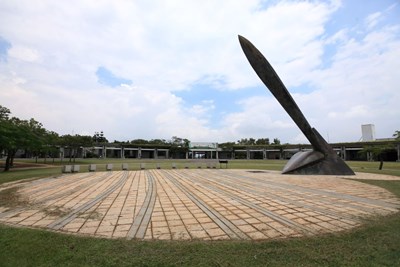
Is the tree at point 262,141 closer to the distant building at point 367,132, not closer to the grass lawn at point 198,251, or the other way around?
the distant building at point 367,132

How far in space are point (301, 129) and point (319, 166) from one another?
257 centimetres

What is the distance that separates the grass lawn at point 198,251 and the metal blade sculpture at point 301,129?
987 cm

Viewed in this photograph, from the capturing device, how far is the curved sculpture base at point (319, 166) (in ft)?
48.0

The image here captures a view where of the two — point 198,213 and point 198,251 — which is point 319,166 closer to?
point 198,213

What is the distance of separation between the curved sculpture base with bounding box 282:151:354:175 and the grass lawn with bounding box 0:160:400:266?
11.3 m

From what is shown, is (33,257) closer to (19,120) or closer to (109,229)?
(109,229)

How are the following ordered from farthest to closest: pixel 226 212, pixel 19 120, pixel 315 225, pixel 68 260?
pixel 19 120 → pixel 226 212 → pixel 315 225 → pixel 68 260

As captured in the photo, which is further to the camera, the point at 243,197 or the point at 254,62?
the point at 254,62

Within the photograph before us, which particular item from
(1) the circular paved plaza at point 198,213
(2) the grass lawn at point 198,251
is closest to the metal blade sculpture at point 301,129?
(1) the circular paved plaza at point 198,213

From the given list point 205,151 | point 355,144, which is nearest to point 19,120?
point 205,151

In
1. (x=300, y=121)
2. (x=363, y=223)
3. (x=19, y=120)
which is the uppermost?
(x=19, y=120)

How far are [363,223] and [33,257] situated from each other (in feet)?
17.1

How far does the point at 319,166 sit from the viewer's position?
14.7m

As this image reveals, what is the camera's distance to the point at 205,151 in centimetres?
7281
